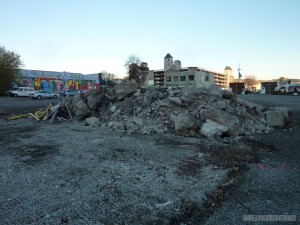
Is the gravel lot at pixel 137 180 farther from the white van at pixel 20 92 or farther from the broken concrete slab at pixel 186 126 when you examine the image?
the white van at pixel 20 92

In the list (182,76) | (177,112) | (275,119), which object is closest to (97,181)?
(177,112)

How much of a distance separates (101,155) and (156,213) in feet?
10.2

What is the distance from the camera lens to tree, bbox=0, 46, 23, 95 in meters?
34.5

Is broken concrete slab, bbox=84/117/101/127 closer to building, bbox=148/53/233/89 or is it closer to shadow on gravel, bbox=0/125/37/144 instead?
shadow on gravel, bbox=0/125/37/144

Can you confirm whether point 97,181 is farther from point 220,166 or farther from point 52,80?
point 52,80

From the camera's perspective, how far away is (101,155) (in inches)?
232

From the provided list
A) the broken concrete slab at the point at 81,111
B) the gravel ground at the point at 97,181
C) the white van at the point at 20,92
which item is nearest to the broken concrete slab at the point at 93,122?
the broken concrete slab at the point at 81,111

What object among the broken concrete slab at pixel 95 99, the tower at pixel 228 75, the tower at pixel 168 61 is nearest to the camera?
the broken concrete slab at pixel 95 99

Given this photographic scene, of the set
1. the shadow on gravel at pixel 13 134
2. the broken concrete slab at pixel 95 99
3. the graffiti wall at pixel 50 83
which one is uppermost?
the graffiti wall at pixel 50 83

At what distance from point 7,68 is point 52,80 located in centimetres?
869

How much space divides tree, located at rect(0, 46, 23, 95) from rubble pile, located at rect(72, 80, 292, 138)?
94.2 feet

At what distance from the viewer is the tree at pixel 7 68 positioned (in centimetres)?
3453

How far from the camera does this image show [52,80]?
42719 mm

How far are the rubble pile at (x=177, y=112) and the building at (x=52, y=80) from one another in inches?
1247
